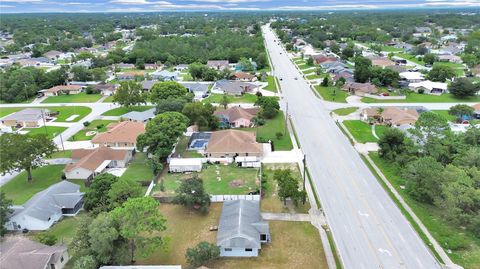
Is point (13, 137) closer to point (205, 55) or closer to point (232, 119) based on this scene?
point (232, 119)

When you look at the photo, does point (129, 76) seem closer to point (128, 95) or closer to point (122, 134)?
point (128, 95)

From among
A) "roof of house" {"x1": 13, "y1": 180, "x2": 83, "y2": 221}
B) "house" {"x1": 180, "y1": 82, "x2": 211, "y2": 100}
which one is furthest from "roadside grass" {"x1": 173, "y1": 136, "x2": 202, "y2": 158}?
"house" {"x1": 180, "y1": 82, "x2": 211, "y2": 100}

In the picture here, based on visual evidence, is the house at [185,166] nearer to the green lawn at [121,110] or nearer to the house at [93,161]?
the house at [93,161]

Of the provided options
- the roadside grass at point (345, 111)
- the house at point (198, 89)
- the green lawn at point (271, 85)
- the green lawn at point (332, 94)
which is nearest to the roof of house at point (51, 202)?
the house at point (198, 89)

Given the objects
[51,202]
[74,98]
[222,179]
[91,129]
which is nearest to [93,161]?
[51,202]

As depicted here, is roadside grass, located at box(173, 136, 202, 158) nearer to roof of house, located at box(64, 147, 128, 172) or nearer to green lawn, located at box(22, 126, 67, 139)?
roof of house, located at box(64, 147, 128, 172)
